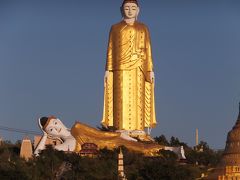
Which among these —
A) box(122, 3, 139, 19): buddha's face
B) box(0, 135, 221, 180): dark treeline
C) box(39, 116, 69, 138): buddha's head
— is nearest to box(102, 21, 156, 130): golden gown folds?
box(122, 3, 139, 19): buddha's face

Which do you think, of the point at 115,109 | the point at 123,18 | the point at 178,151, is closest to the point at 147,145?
the point at 178,151

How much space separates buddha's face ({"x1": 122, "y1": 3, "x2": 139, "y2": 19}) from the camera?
36.5 meters

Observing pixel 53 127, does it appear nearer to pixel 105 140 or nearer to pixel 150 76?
pixel 105 140

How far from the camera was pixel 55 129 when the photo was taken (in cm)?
3297

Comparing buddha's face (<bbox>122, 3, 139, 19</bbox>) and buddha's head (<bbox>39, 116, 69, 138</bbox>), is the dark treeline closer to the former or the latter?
buddha's head (<bbox>39, 116, 69, 138</bbox>)

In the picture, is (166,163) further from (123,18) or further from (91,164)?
(123,18)

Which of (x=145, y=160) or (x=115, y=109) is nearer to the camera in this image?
(x=145, y=160)

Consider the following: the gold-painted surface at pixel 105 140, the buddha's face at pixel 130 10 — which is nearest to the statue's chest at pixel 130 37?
the buddha's face at pixel 130 10

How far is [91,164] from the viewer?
1165 inches

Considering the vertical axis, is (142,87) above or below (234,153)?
above

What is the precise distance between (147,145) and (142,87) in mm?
3813

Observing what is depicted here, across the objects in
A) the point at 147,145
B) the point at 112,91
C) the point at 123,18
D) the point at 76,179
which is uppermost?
the point at 123,18

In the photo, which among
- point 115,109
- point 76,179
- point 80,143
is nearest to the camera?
point 76,179

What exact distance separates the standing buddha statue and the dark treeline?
453 cm
